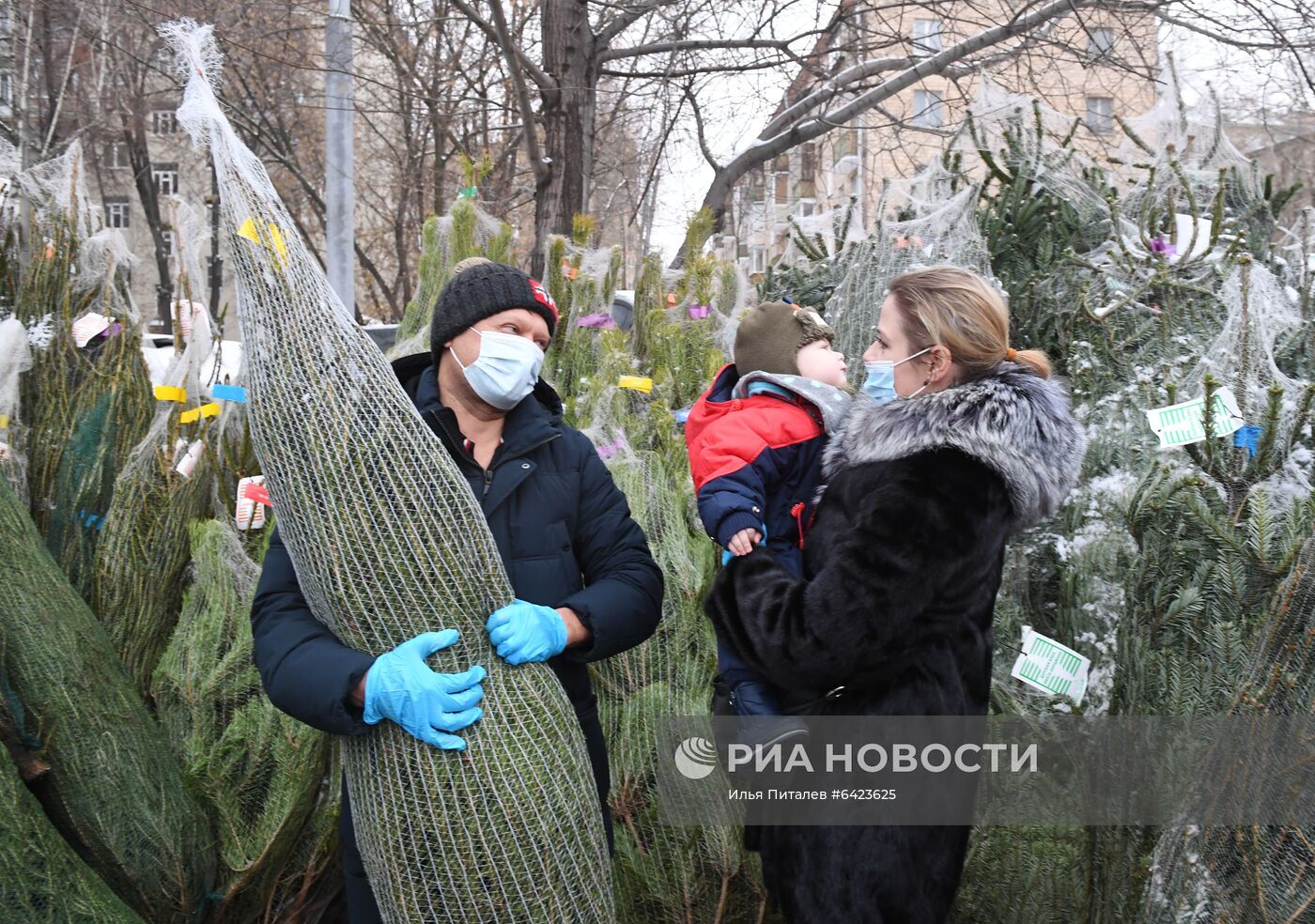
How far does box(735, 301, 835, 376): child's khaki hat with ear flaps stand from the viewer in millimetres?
2480

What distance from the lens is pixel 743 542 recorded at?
213 centimetres

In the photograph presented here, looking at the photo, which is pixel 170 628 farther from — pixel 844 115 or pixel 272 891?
pixel 844 115

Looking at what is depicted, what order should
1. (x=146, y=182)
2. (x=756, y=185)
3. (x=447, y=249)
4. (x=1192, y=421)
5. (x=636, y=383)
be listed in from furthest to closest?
1. (x=146, y=182)
2. (x=756, y=185)
3. (x=447, y=249)
4. (x=636, y=383)
5. (x=1192, y=421)

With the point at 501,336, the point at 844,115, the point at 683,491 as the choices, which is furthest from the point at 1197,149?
the point at 501,336

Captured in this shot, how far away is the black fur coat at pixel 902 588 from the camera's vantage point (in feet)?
6.16

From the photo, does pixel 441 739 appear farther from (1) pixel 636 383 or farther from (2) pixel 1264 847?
(1) pixel 636 383

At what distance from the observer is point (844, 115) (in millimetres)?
8836

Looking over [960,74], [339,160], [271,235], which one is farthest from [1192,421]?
[960,74]

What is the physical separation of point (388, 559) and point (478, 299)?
0.66 meters

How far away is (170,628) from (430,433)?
7.22 ft

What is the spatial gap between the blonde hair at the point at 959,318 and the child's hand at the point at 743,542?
0.50 meters

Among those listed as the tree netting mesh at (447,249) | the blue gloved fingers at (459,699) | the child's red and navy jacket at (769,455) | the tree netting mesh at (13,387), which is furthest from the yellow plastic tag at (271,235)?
the tree netting mesh at (447,249)

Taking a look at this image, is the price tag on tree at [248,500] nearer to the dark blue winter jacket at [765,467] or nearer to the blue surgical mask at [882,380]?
the dark blue winter jacket at [765,467]

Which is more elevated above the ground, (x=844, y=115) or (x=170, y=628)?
(x=844, y=115)
